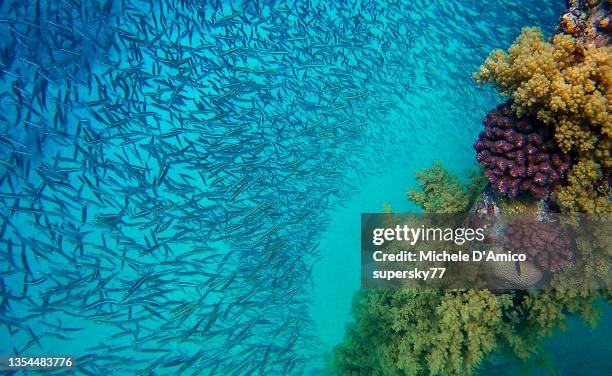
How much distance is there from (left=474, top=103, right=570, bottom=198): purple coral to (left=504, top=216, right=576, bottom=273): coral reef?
379mm

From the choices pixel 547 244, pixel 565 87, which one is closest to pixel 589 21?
pixel 565 87

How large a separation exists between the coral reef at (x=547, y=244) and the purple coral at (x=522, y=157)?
1.24 ft

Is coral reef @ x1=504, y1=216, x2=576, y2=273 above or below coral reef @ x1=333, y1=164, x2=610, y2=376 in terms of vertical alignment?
above

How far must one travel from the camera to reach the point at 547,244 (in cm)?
393

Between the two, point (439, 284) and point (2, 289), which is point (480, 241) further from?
point (2, 289)

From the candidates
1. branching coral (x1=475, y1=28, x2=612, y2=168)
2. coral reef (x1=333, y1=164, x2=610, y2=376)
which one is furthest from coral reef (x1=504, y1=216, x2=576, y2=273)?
branching coral (x1=475, y1=28, x2=612, y2=168)

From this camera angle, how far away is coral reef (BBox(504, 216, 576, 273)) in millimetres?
3922

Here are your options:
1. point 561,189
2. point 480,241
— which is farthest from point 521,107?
point 480,241

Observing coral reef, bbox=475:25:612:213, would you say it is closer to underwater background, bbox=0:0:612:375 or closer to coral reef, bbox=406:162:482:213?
coral reef, bbox=406:162:482:213

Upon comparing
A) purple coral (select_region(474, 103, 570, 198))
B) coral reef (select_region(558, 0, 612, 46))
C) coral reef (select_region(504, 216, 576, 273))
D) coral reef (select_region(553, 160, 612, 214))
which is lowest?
coral reef (select_region(504, 216, 576, 273))

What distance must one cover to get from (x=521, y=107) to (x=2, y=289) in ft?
33.9

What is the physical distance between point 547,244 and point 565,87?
1.64 m

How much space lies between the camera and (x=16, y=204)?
693cm
